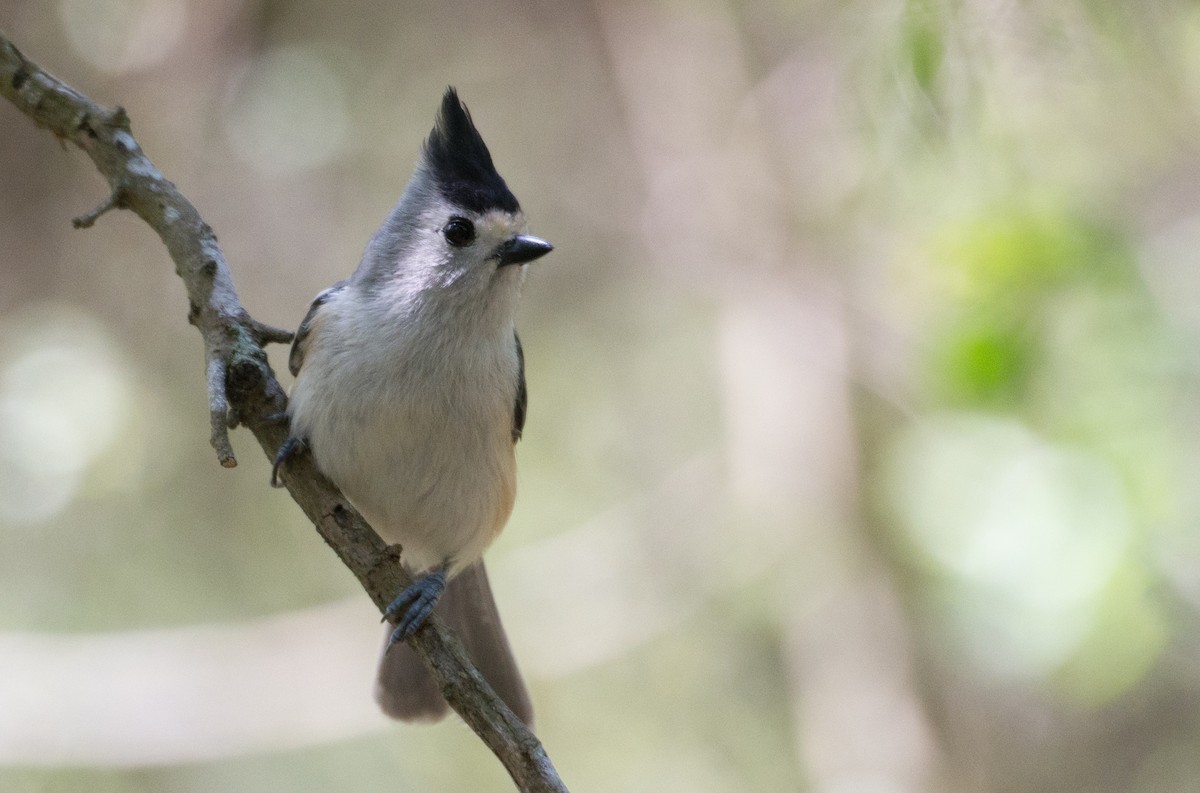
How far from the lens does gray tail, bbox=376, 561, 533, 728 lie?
9.16ft

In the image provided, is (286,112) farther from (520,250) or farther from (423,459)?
(423,459)

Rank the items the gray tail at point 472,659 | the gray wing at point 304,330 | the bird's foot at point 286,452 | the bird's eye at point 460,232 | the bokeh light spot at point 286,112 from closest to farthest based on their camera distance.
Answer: the bird's foot at point 286,452, the bird's eye at point 460,232, the gray wing at point 304,330, the gray tail at point 472,659, the bokeh light spot at point 286,112

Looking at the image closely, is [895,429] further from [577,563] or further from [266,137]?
[266,137]

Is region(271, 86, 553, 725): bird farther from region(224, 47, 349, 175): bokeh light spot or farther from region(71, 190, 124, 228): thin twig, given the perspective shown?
region(224, 47, 349, 175): bokeh light spot

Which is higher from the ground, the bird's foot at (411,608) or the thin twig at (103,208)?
the thin twig at (103,208)

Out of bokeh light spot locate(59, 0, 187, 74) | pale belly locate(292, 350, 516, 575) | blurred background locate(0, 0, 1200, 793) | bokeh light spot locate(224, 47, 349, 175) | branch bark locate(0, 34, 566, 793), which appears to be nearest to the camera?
branch bark locate(0, 34, 566, 793)

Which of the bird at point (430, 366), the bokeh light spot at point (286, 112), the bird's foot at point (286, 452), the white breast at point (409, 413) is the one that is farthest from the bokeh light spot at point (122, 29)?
the bird's foot at point (286, 452)

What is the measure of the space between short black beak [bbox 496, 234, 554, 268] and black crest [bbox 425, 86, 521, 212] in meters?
0.10

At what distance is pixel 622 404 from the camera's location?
180 inches

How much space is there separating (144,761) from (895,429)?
2775mm

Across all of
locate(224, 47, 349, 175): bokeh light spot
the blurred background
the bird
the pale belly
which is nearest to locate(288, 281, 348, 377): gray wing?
the bird

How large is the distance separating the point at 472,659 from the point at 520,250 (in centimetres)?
102

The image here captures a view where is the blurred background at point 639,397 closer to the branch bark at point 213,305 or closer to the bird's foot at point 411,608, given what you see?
the bird's foot at point 411,608

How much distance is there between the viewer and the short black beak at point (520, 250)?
2.33 metres
